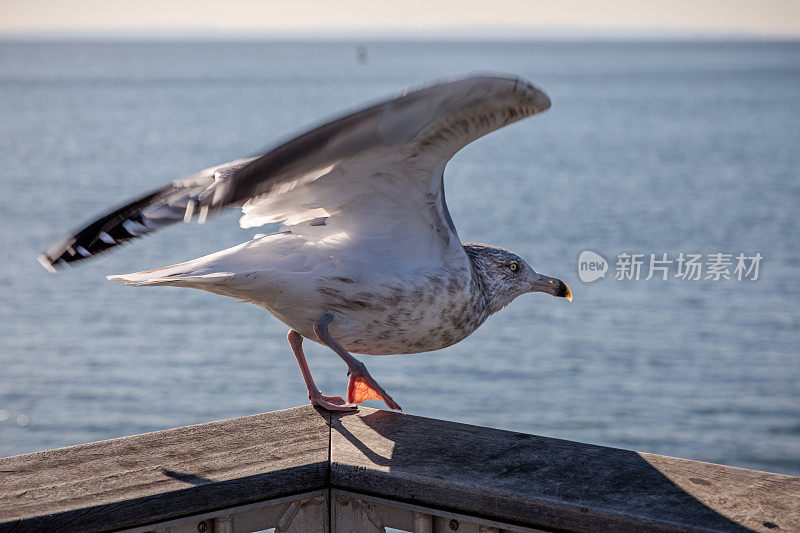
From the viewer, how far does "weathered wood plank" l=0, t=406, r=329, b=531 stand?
8.98 ft

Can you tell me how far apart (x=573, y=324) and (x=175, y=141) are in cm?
3724

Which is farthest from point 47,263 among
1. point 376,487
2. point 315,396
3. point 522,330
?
point 522,330

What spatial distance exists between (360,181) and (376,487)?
54.4 inches

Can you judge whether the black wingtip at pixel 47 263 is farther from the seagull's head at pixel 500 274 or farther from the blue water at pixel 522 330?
the blue water at pixel 522 330

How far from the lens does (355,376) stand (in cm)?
422

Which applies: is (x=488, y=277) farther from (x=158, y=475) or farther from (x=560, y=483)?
(x=158, y=475)

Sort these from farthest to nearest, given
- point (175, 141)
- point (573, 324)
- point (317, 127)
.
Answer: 1. point (175, 141)
2. point (573, 324)
3. point (317, 127)

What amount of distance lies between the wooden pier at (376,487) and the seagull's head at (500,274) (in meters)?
1.23

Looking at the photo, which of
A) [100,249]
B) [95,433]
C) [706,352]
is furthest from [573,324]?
[100,249]

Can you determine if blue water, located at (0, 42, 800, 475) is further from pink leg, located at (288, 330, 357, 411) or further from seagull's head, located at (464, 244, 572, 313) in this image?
pink leg, located at (288, 330, 357, 411)

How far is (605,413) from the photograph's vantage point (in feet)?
49.2

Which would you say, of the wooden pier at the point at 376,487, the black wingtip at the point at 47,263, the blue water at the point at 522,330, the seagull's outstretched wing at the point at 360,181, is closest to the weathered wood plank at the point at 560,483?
the wooden pier at the point at 376,487

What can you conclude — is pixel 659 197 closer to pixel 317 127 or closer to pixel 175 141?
pixel 175 141

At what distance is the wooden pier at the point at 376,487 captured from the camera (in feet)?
8.98
